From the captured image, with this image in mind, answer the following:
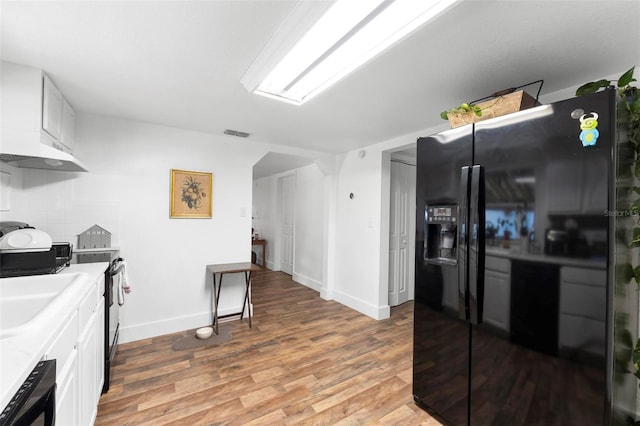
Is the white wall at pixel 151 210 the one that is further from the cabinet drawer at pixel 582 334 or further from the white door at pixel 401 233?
the cabinet drawer at pixel 582 334

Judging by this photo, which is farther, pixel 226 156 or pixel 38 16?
pixel 226 156

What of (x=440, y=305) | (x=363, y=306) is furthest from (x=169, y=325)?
(x=440, y=305)

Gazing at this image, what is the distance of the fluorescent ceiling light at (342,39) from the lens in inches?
43.9

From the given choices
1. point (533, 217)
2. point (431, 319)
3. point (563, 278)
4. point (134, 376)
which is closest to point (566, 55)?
point (533, 217)

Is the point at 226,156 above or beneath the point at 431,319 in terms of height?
above

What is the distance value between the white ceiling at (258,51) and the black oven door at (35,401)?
1.44 metres

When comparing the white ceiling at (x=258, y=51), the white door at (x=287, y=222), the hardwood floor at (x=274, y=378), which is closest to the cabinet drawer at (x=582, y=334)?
the hardwood floor at (x=274, y=378)

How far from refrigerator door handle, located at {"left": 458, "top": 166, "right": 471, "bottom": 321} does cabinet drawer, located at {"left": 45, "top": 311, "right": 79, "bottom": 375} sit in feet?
6.00

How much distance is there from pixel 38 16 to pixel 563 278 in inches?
107

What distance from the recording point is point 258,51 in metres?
1.52

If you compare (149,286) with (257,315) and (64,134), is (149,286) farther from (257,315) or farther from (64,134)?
(64,134)

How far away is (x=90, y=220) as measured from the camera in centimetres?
258

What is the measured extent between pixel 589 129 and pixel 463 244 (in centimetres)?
74

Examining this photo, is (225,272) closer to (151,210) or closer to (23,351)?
(151,210)
